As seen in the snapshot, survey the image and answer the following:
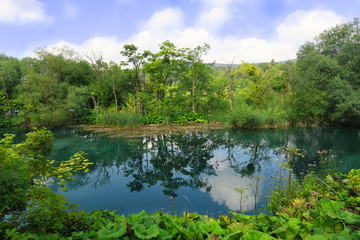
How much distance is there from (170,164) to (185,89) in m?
8.85

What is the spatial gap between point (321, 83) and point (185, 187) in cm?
1133

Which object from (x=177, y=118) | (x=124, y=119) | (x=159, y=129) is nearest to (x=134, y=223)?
(x=159, y=129)

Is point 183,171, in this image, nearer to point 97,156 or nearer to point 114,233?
point 97,156

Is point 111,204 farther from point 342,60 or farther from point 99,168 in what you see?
point 342,60

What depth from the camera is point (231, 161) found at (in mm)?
5621

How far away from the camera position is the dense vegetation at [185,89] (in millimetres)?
10914

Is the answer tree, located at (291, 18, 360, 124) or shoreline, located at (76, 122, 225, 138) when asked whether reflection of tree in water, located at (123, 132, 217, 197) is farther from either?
tree, located at (291, 18, 360, 124)

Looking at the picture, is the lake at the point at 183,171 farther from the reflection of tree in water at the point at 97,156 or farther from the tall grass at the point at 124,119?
the tall grass at the point at 124,119

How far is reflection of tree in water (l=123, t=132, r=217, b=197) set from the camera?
4284 mm

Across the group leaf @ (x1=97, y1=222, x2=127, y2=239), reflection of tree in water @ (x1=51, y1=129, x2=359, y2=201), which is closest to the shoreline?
reflection of tree in water @ (x1=51, y1=129, x2=359, y2=201)

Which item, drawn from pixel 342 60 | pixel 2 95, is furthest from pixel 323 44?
pixel 2 95

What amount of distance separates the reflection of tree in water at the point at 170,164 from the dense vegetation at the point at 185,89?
14.7 feet

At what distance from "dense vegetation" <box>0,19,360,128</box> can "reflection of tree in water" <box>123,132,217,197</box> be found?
14.7 feet

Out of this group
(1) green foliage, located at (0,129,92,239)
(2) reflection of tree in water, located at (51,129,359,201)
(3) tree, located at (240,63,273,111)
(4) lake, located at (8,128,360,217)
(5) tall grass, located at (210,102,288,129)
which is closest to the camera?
(1) green foliage, located at (0,129,92,239)
